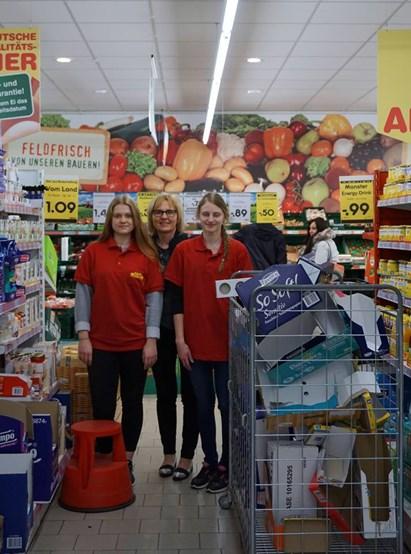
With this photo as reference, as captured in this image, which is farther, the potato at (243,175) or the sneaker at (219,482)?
the potato at (243,175)

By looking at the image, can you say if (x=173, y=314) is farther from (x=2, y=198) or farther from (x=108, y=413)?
(x=2, y=198)

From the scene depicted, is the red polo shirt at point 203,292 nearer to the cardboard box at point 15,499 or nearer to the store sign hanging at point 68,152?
the cardboard box at point 15,499

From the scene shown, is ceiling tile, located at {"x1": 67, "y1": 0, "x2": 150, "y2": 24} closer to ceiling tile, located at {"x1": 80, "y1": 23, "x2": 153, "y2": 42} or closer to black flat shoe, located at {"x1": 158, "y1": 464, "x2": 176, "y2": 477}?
ceiling tile, located at {"x1": 80, "y1": 23, "x2": 153, "y2": 42}

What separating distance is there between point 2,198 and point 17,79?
1787 mm

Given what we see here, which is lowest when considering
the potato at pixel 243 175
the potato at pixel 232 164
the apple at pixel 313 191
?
the apple at pixel 313 191

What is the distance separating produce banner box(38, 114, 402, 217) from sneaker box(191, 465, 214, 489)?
841 cm

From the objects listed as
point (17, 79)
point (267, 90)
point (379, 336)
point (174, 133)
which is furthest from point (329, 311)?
point (174, 133)

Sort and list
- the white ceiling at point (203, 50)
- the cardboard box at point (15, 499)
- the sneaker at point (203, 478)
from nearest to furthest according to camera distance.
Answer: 1. the cardboard box at point (15, 499)
2. the sneaker at point (203, 478)
3. the white ceiling at point (203, 50)

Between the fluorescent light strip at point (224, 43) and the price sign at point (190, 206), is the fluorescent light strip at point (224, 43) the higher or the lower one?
the higher one

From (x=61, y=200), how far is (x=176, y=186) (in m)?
4.84

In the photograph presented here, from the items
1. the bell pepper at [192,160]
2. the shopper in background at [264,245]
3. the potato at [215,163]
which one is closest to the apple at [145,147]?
the bell pepper at [192,160]

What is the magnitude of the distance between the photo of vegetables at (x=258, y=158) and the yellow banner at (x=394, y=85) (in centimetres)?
691

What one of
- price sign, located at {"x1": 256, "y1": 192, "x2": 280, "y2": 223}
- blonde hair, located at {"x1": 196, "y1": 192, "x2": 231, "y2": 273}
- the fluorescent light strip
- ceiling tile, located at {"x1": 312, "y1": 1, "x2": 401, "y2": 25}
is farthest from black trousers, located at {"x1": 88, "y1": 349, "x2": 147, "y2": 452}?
price sign, located at {"x1": 256, "y1": 192, "x2": 280, "y2": 223}

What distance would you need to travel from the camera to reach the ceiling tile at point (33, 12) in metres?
7.27
